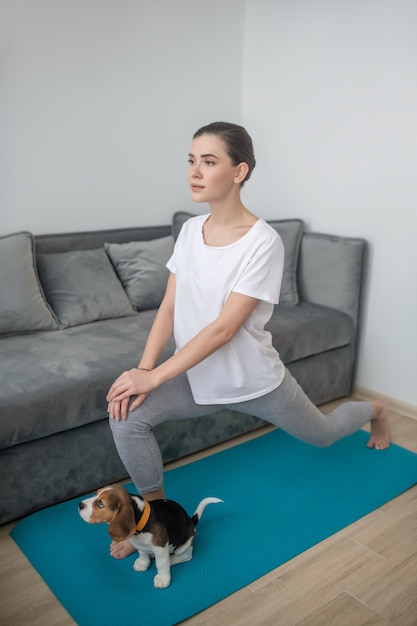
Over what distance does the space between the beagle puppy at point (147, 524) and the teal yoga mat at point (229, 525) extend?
0.16 feet

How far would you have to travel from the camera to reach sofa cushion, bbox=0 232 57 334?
2.62m

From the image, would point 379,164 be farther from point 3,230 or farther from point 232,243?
point 3,230

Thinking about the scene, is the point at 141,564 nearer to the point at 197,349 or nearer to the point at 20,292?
the point at 197,349

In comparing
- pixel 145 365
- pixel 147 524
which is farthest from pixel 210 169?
pixel 147 524

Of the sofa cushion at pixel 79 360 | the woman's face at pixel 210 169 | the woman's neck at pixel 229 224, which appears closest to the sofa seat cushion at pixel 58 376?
the sofa cushion at pixel 79 360

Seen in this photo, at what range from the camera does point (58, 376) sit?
2.21m

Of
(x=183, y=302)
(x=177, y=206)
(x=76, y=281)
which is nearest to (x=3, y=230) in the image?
(x=76, y=281)

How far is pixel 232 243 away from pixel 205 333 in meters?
0.29

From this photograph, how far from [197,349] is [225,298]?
178 millimetres

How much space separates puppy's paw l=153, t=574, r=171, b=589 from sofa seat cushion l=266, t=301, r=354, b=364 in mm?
1211

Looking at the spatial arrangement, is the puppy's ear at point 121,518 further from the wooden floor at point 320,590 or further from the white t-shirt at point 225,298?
the white t-shirt at point 225,298

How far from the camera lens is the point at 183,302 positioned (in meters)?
1.96

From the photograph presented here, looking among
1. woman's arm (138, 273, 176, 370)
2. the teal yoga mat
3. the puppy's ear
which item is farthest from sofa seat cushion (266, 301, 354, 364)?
the puppy's ear

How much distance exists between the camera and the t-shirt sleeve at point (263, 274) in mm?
1812
